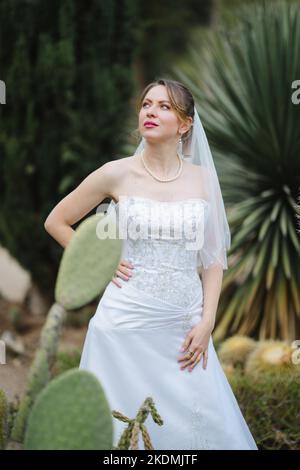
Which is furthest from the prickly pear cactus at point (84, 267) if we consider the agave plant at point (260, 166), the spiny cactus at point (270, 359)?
the agave plant at point (260, 166)

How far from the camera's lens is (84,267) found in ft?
7.09

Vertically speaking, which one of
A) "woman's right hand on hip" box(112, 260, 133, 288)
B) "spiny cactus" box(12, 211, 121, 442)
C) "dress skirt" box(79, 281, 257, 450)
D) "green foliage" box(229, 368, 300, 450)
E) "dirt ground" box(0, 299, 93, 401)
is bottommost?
"dirt ground" box(0, 299, 93, 401)

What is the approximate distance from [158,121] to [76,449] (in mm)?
1461

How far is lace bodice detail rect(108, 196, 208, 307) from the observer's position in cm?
301

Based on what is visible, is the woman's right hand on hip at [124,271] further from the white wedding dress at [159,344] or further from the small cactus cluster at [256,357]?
the small cactus cluster at [256,357]

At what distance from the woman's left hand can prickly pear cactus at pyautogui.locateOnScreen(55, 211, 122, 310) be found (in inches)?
37.0

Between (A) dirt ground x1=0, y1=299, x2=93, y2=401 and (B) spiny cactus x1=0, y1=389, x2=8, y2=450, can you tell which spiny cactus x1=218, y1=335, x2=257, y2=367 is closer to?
(A) dirt ground x1=0, y1=299, x2=93, y2=401

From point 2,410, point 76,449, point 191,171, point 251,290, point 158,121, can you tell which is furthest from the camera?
point 251,290

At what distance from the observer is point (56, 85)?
22.3 feet

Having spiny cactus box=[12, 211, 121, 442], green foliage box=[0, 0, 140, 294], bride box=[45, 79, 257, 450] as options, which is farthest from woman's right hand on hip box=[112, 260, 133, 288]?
green foliage box=[0, 0, 140, 294]

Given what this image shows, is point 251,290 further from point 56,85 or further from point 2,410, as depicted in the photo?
point 2,410

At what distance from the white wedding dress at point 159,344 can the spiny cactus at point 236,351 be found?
1.96 meters

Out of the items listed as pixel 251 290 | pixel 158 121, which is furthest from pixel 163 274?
pixel 251 290

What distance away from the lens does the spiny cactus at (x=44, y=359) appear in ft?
7.18
